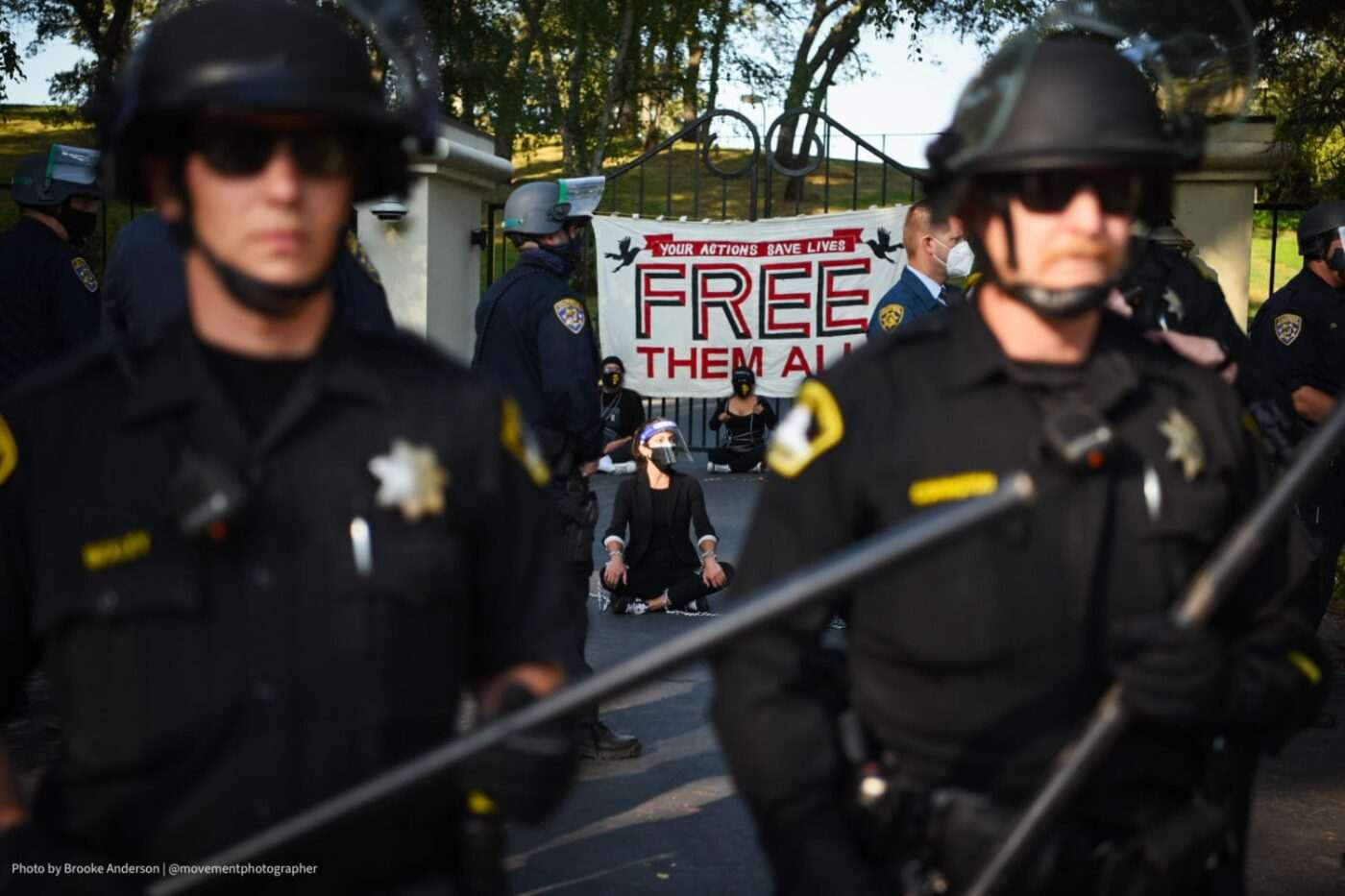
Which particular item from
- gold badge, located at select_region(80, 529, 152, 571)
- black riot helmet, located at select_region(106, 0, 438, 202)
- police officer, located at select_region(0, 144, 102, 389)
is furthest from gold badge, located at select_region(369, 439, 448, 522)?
police officer, located at select_region(0, 144, 102, 389)

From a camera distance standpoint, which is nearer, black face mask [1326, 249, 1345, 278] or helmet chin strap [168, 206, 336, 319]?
helmet chin strap [168, 206, 336, 319]

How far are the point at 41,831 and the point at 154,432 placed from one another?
1.69 ft

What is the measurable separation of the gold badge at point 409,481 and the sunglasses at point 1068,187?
968 mm

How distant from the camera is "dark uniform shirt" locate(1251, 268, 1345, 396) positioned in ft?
23.2

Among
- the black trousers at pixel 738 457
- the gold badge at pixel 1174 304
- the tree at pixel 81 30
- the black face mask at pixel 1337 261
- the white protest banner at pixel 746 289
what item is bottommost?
the black trousers at pixel 738 457

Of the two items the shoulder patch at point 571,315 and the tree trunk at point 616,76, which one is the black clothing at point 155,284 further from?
the tree trunk at point 616,76

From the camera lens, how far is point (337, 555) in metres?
2.11

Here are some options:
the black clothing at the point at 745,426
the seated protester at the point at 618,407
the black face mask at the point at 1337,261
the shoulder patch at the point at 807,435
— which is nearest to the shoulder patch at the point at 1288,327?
the black face mask at the point at 1337,261

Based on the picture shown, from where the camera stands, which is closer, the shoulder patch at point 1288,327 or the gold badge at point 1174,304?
the gold badge at point 1174,304

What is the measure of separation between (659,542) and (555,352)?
3.50 metres

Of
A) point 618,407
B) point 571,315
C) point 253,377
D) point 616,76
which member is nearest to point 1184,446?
point 253,377

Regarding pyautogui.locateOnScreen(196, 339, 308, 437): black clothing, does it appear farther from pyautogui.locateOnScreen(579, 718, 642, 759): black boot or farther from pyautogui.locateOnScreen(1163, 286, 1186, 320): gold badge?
pyautogui.locateOnScreen(579, 718, 642, 759): black boot

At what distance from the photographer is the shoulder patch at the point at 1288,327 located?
7.19m

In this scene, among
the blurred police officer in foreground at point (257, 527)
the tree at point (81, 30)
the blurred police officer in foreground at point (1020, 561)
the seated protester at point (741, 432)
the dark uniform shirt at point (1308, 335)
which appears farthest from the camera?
the tree at point (81, 30)
